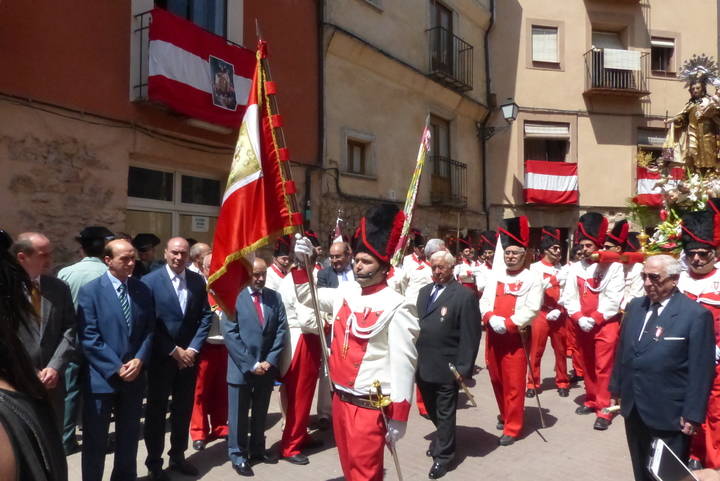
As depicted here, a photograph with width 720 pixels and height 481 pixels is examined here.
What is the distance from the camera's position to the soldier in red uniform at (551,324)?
28.2 feet

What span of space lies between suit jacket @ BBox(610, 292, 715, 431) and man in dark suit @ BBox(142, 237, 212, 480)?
3476 mm

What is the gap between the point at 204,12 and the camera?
428 inches

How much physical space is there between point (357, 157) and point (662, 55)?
12.6 meters

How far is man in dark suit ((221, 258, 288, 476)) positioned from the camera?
5.55 meters

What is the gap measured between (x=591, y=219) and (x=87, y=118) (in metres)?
6.78

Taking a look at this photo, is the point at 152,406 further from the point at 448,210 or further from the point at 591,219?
the point at 448,210

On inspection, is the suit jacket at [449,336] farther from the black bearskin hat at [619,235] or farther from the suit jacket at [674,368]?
the black bearskin hat at [619,235]

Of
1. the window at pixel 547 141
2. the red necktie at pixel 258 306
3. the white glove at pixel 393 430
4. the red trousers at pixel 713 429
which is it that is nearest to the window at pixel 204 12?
the red necktie at pixel 258 306

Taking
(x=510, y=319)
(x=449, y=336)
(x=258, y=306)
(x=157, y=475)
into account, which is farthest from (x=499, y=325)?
(x=157, y=475)

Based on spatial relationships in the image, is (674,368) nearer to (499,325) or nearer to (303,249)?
(499,325)

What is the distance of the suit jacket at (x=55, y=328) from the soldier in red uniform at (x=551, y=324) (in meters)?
5.42

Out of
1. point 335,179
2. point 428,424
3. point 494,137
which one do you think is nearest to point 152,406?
point 428,424

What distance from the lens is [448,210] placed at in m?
17.6

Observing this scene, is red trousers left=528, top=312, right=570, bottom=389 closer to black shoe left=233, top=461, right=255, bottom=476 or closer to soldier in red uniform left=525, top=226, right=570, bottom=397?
soldier in red uniform left=525, top=226, right=570, bottom=397
